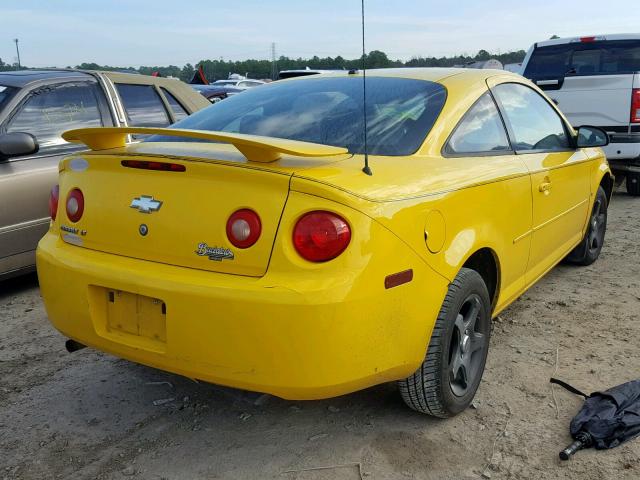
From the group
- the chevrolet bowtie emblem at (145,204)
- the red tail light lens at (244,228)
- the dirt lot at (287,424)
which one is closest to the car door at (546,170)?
the dirt lot at (287,424)

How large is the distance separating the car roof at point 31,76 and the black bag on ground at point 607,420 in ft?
14.0

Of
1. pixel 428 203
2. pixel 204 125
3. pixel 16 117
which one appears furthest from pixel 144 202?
pixel 16 117

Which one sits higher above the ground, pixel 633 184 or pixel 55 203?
pixel 55 203

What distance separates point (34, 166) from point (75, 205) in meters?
2.14

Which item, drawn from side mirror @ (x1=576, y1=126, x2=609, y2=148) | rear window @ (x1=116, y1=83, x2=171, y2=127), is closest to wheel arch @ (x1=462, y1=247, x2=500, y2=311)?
side mirror @ (x1=576, y1=126, x2=609, y2=148)

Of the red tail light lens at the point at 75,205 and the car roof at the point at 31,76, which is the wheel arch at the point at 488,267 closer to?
the red tail light lens at the point at 75,205

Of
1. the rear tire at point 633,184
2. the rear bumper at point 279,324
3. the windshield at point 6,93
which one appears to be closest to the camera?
the rear bumper at point 279,324

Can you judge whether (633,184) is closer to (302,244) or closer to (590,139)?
(590,139)

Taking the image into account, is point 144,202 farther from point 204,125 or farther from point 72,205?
point 204,125

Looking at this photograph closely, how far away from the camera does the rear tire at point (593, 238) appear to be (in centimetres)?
495

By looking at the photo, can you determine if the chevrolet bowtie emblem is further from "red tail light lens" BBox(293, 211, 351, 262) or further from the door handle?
the door handle

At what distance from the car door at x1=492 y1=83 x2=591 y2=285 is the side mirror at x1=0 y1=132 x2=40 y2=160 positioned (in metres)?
3.09

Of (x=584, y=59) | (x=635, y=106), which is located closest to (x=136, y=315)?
(x=635, y=106)

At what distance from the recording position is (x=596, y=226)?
511 centimetres
